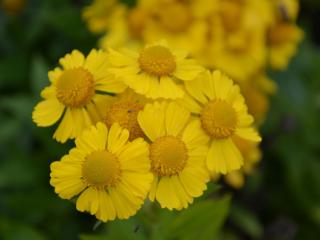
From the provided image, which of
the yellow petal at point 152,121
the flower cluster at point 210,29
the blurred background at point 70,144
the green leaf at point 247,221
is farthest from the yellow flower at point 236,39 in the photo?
the yellow petal at point 152,121

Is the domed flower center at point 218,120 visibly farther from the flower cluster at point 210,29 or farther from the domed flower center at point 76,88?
the flower cluster at point 210,29

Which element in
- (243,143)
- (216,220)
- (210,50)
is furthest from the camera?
(210,50)

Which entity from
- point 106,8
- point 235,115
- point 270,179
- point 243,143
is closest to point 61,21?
point 106,8

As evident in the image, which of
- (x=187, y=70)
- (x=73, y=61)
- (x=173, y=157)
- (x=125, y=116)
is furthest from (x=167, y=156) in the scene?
(x=73, y=61)

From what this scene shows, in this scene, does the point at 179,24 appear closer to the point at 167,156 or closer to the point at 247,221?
the point at 247,221

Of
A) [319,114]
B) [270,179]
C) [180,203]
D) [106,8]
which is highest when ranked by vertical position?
[180,203]

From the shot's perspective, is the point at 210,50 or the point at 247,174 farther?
the point at 247,174

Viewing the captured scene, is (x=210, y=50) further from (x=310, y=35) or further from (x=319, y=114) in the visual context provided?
(x=310, y=35)
